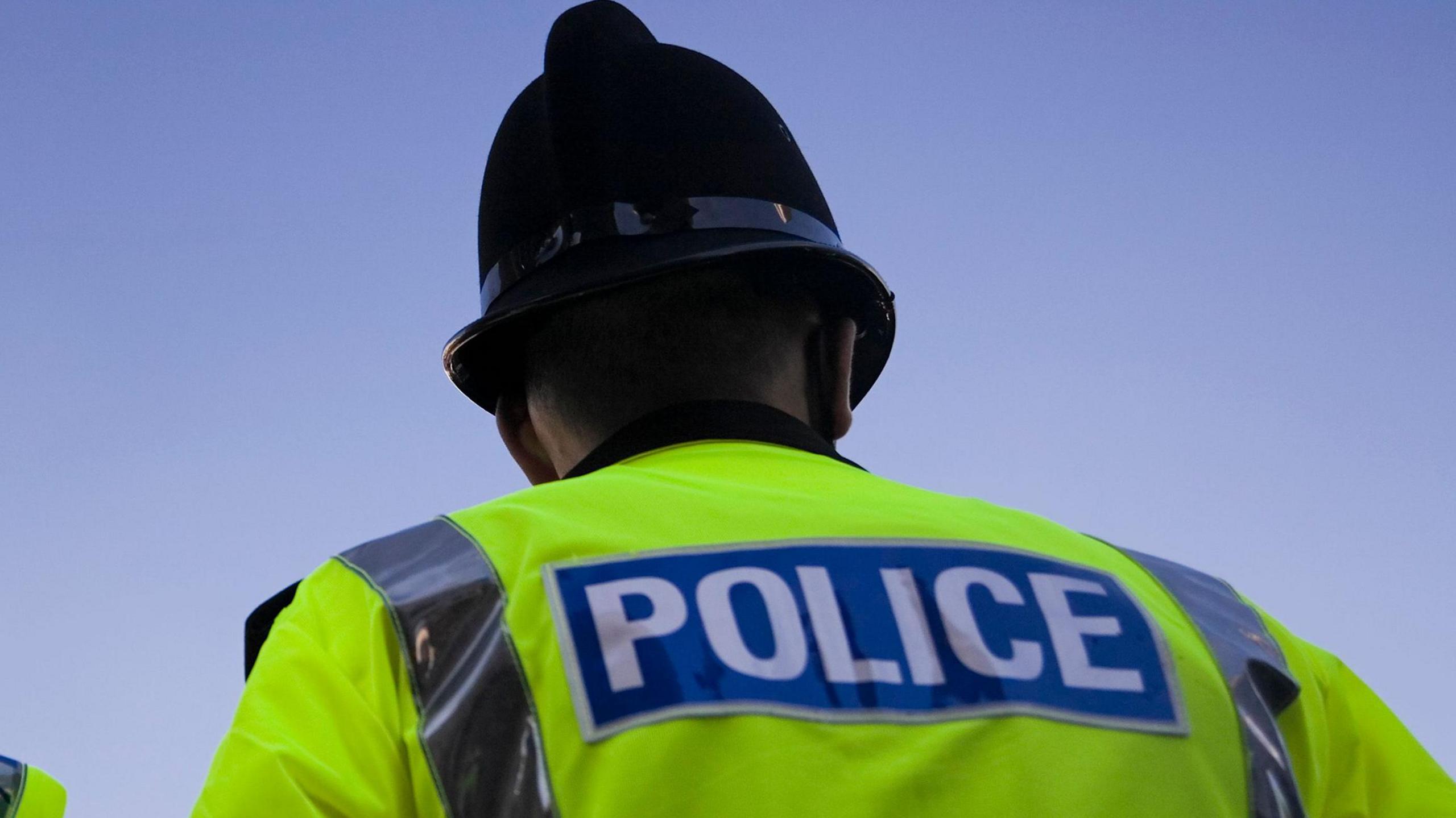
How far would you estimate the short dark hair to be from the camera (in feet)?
7.54

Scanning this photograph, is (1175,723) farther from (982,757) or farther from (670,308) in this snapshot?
(670,308)

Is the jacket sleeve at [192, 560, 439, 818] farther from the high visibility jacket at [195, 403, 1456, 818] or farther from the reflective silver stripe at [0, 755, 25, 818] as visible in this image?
the reflective silver stripe at [0, 755, 25, 818]

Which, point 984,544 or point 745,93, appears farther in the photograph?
point 745,93

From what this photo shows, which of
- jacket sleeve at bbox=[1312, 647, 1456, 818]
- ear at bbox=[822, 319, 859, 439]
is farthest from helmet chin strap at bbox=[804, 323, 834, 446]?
jacket sleeve at bbox=[1312, 647, 1456, 818]

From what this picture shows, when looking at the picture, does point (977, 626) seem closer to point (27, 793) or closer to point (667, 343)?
point (667, 343)

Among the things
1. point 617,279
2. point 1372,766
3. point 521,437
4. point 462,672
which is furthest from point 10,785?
point 1372,766

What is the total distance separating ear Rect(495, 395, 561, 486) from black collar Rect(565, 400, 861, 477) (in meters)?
0.31

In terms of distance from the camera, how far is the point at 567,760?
157 centimetres

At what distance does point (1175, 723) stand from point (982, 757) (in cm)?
28

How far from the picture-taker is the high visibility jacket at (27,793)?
9.30 feet

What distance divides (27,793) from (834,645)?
74.5 inches

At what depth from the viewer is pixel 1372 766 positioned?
2049 millimetres

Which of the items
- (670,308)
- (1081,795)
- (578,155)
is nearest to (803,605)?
(1081,795)

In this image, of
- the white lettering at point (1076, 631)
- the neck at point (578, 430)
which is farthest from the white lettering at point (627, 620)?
the neck at point (578, 430)
